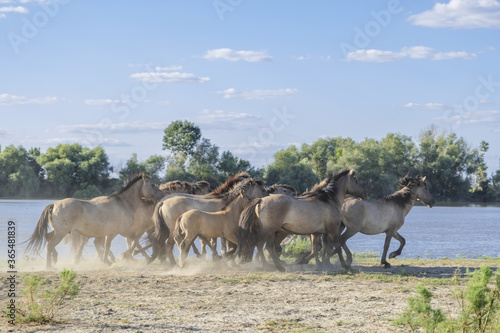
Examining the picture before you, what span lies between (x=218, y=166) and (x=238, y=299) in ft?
183

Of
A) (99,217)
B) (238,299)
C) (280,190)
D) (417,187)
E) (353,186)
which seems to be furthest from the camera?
(280,190)

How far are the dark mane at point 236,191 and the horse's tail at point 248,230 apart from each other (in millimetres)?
739

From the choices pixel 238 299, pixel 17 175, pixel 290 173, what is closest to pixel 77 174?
pixel 17 175

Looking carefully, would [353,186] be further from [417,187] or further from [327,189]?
[417,187]

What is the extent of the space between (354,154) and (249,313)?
5917 cm

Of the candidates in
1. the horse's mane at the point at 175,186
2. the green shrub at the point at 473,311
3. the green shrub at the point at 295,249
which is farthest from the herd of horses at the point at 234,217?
the green shrub at the point at 473,311

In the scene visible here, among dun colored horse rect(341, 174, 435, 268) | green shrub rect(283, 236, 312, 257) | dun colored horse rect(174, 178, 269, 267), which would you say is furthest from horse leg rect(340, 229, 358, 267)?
green shrub rect(283, 236, 312, 257)

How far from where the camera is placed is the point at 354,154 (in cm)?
6600

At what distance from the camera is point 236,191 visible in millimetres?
13625

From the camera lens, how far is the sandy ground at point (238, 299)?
23.9 ft

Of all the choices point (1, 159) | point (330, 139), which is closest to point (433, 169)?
point (330, 139)

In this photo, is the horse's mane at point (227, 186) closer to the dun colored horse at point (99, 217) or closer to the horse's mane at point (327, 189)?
the dun colored horse at point (99, 217)

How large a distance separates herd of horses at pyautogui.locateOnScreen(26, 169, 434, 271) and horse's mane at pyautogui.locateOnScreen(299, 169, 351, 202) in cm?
Answer: 2

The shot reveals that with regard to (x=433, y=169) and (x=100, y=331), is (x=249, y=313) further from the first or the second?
(x=433, y=169)
